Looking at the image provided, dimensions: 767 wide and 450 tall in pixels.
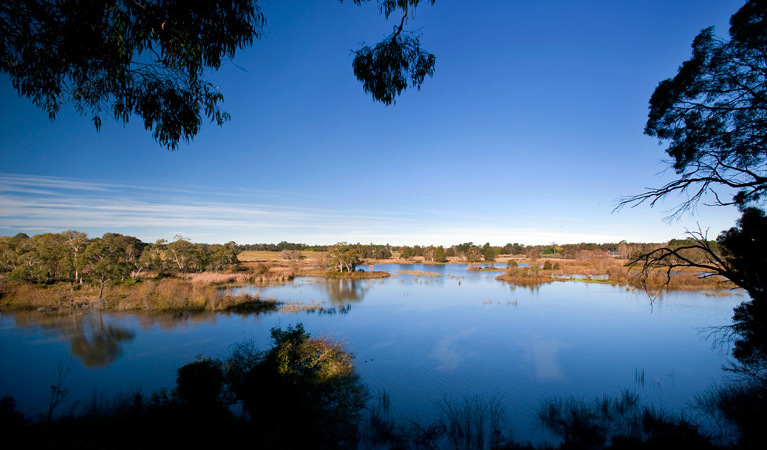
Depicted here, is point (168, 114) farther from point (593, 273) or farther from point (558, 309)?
point (593, 273)

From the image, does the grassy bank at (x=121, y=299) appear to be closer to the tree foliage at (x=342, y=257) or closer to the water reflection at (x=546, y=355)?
the water reflection at (x=546, y=355)

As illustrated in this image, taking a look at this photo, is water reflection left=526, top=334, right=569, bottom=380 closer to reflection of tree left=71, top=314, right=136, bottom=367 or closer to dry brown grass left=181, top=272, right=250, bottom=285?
reflection of tree left=71, top=314, right=136, bottom=367

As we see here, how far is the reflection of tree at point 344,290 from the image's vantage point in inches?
1139

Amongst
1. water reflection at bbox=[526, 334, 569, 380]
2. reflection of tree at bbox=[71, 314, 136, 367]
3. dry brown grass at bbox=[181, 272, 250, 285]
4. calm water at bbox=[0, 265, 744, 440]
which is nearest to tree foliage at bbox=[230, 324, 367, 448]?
calm water at bbox=[0, 265, 744, 440]

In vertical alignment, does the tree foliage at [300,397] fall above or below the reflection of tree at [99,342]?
above

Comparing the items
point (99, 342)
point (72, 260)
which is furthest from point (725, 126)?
point (72, 260)

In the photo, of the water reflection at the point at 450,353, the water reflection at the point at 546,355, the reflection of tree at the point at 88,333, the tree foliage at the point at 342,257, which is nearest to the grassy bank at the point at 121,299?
the reflection of tree at the point at 88,333

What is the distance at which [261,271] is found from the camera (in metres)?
45.0

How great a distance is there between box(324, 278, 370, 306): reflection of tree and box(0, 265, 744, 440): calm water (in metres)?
2.00

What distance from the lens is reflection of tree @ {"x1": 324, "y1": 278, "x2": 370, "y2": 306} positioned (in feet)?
94.9

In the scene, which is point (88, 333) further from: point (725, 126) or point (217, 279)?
point (725, 126)

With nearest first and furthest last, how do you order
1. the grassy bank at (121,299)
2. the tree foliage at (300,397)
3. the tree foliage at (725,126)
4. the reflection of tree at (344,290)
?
1. the tree foliage at (725,126)
2. the tree foliage at (300,397)
3. the grassy bank at (121,299)
4. the reflection of tree at (344,290)

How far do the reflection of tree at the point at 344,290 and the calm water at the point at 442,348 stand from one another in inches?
78.8

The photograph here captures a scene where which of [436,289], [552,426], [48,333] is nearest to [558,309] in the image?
[436,289]
